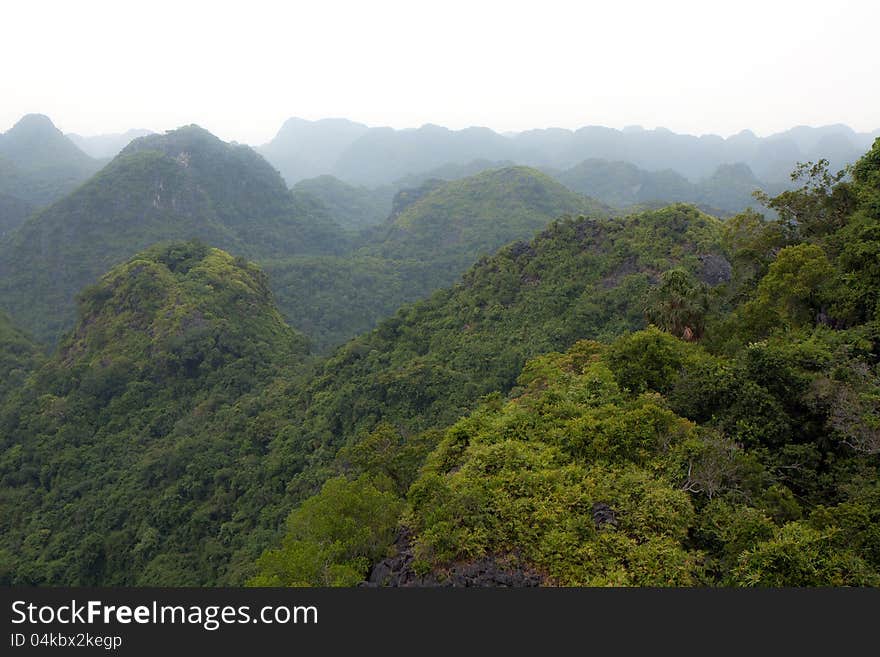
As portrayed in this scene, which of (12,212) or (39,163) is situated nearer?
(12,212)

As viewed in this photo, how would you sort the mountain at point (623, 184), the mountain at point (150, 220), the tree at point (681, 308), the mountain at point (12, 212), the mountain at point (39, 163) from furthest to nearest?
the mountain at point (623, 184)
the mountain at point (39, 163)
the mountain at point (12, 212)
the mountain at point (150, 220)
the tree at point (681, 308)

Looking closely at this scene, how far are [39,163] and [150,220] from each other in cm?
9655

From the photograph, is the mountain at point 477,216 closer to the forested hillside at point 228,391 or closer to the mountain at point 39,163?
the forested hillside at point 228,391

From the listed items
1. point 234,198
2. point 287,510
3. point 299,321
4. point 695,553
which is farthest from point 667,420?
point 234,198

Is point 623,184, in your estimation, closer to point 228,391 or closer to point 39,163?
point 228,391

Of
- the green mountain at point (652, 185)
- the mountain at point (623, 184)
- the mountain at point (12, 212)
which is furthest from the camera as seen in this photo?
the mountain at point (623, 184)

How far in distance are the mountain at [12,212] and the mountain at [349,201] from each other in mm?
70260

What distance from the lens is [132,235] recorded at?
267 feet

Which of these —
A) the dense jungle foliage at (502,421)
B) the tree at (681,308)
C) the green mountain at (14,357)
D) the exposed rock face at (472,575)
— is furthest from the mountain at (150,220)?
the tree at (681,308)

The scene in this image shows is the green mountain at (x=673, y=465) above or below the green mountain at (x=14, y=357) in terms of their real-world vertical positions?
above

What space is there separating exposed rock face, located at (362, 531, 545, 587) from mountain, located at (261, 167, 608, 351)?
211ft

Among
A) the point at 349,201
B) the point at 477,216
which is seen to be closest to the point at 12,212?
the point at 477,216

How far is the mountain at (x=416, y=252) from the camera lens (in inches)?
3142

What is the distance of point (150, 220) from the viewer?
85500 millimetres
